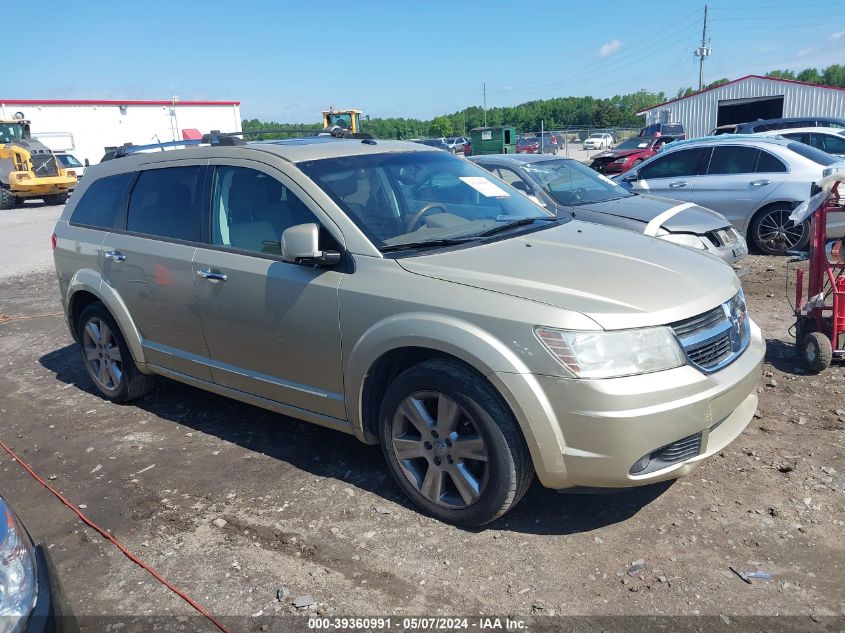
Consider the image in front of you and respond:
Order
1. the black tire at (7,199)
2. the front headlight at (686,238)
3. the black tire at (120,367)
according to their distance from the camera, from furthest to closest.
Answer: the black tire at (7,199), the front headlight at (686,238), the black tire at (120,367)

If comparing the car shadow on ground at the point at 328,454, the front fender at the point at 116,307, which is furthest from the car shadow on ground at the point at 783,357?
the front fender at the point at 116,307

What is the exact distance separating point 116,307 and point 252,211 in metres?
1.56

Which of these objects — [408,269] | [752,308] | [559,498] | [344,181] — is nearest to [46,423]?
[344,181]

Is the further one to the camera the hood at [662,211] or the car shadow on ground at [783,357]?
the hood at [662,211]

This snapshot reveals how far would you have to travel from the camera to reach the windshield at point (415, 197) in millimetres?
3889

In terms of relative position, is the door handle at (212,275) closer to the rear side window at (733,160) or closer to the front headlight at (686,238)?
the front headlight at (686,238)

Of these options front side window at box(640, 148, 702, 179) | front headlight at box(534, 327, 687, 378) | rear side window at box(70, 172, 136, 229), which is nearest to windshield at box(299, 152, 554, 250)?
front headlight at box(534, 327, 687, 378)

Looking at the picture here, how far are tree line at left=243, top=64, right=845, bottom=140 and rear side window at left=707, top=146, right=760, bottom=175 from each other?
47.2 m

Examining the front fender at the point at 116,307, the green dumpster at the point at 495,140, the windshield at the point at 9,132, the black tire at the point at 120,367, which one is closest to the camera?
the front fender at the point at 116,307

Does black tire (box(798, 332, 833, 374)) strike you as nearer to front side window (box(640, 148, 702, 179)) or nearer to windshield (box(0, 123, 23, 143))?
front side window (box(640, 148, 702, 179))

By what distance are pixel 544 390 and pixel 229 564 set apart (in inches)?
67.2

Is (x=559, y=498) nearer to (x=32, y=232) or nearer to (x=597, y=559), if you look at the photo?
(x=597, y=559)

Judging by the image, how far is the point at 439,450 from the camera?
3445mm

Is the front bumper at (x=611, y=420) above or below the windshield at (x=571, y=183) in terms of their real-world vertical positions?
below
